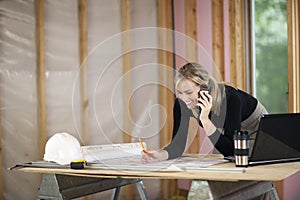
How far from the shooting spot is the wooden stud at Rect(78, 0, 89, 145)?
4453 mm

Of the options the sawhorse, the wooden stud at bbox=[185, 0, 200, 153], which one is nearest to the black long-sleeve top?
the sawhorse

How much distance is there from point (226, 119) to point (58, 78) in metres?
2.04

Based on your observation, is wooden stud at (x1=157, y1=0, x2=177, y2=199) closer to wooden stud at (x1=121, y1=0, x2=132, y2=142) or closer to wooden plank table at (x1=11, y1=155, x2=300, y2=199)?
wooden stud at (x1=121, y1=0, x2=132, y2=142)

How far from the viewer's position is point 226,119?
264 cm

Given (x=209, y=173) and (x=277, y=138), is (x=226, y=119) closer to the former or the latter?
(x=277, y=138)

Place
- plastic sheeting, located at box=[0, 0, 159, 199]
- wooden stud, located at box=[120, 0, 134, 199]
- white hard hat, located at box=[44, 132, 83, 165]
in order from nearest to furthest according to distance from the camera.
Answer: white hard hat, located at box=[44, 132, 83, 165], plastic sheeting, located at box=[0, 0, 159, 199], wooden stud, located at box=[120, 0, 134, 199]

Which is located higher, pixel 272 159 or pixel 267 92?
pixel 267 92

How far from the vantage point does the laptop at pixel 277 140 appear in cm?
240

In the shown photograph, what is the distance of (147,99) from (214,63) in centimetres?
69

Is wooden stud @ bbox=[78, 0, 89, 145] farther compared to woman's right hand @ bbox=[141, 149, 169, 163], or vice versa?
wooden stud @ bbox=[78, 0, 89, 145]

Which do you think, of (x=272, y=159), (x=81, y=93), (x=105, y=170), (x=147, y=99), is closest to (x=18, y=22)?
(x=81, y=93)

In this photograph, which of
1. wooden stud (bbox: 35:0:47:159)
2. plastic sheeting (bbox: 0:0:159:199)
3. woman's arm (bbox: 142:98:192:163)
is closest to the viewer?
woman's arm (bbox: 142:98:192:163)

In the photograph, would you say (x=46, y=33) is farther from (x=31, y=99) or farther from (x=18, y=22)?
(x=31, y=99)

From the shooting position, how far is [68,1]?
4398mm
